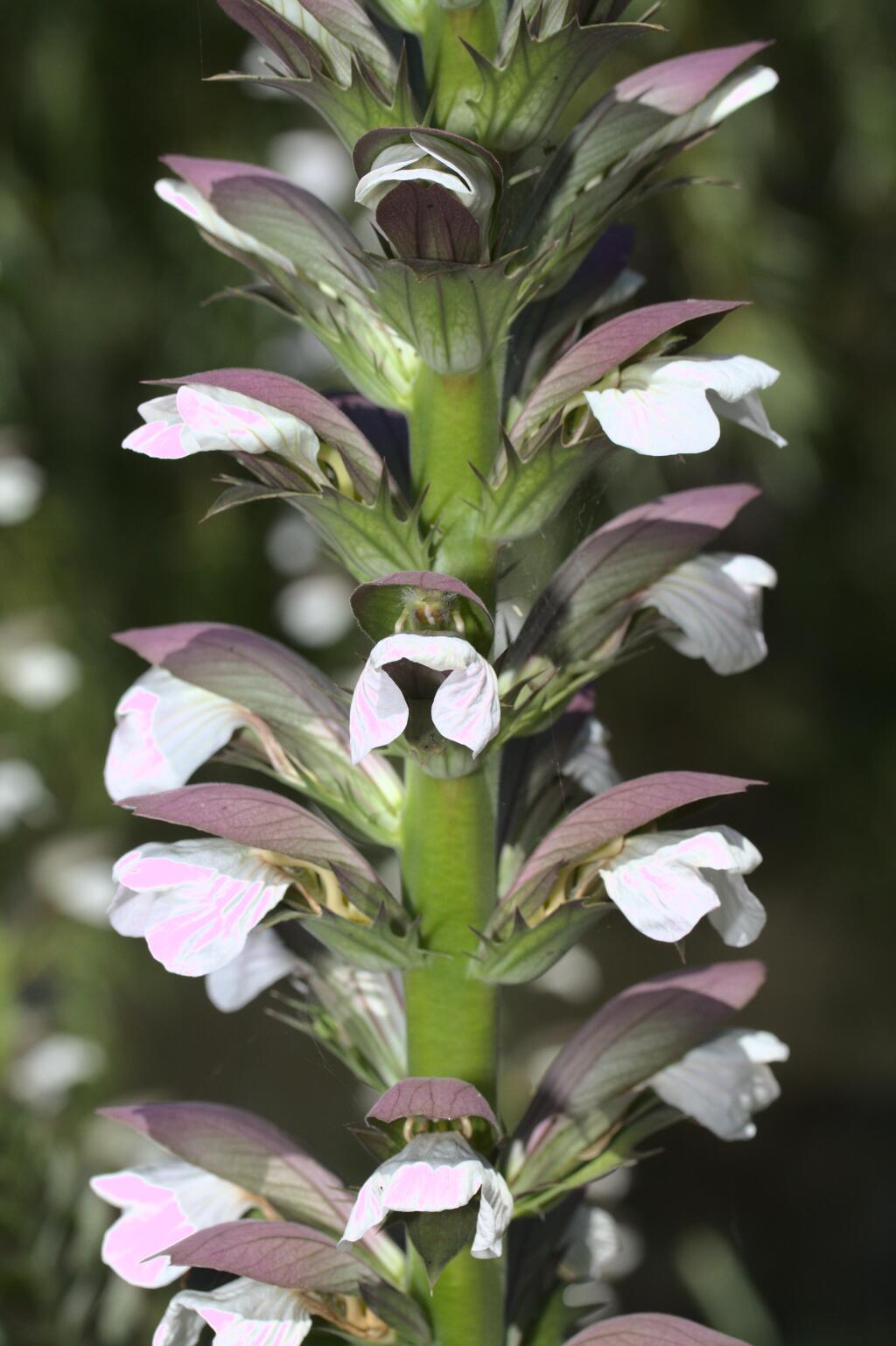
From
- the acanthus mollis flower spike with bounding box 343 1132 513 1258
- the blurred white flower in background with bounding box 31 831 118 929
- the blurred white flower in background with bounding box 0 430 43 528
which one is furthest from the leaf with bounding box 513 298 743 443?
the blurred white flower in background with bounding box 31 831 118 929

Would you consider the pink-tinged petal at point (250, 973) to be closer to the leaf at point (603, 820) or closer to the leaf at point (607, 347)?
the leaf at point (603, 820)

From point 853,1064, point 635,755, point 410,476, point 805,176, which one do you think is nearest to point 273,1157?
point 410,476

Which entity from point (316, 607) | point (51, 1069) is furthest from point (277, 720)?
point (316, 607)

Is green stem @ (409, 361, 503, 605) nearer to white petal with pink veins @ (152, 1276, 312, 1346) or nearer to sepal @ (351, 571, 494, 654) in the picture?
sepal @ (351, 571, 494, 654)

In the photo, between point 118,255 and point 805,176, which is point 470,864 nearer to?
point 118,255

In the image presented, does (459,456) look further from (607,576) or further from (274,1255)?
(274,1255)

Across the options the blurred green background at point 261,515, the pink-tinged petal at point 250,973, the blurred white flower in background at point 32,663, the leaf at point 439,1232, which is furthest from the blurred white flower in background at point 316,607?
the leaf at point 439,1232
